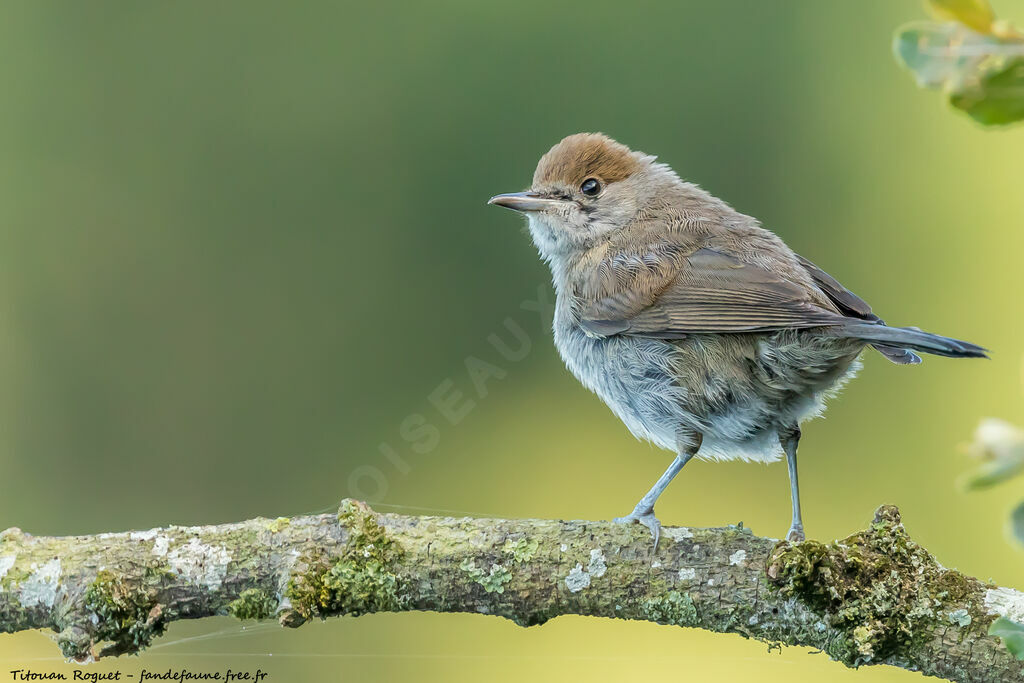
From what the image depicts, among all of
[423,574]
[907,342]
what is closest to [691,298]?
[907,342]

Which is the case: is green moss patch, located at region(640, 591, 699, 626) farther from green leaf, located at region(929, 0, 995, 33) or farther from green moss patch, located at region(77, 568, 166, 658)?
green leaf, located at region(929, 0, 995, 33)

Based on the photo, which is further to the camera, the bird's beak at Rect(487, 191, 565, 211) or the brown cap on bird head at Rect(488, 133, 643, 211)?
the brown cap on bird head at Rect(488, 133, 643, 211)

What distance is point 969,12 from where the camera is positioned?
1163 millimetres

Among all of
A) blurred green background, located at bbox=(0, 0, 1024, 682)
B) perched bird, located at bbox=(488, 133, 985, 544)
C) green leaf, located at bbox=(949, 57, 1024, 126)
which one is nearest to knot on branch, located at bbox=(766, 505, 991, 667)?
perched bird, located at bbox=(488, 133, 985, 544)

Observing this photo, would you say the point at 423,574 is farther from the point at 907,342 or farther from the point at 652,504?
the point at 907,342

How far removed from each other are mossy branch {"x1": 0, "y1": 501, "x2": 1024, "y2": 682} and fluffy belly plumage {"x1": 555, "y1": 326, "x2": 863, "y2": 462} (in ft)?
2.75

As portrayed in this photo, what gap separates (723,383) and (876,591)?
3.80 ft

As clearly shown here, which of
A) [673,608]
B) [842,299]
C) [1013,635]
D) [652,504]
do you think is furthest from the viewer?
[842,299]

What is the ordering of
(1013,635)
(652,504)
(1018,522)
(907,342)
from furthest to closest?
(652,504), (907,342), (1013,635), (1018,522)

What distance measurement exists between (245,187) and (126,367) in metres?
1.79

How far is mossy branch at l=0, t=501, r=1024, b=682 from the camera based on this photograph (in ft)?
9.88

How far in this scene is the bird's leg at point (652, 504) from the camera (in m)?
3.23

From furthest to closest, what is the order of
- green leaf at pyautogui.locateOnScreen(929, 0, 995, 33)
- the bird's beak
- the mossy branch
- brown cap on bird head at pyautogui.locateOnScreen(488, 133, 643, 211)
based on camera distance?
1. brown cap on bird head at pyautogui.locateOnScreen(488, 133, 643, 211)
2. the bird's beak
3. the mossy branch
4. green leaf at pyautogui.locateOnScreen(929, 0, 995, 33)

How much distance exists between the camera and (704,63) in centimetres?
922
